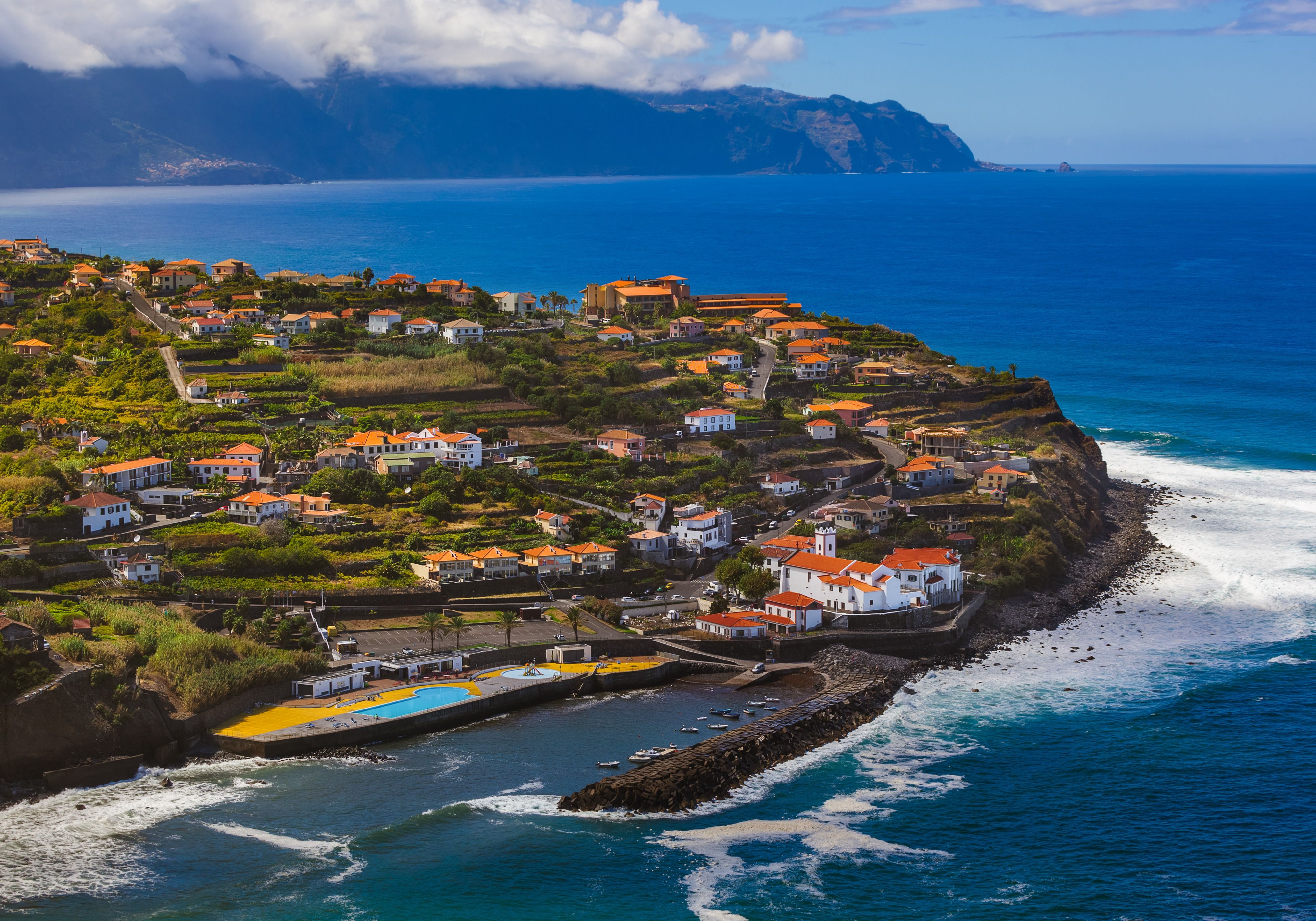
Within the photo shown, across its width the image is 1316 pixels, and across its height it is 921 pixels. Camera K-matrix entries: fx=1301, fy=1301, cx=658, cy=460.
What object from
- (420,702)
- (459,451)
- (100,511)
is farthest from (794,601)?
(100,511)

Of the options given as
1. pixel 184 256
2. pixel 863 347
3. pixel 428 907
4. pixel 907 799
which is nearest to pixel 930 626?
pixel 907 799

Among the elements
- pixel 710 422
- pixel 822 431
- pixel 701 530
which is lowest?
pixel 701 530

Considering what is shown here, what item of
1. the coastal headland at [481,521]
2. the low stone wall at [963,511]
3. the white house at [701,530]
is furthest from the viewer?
the low stone wall at [963,511]

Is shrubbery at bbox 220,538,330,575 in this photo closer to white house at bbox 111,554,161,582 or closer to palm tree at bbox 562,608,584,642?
white house at bbox 111,554,161,582

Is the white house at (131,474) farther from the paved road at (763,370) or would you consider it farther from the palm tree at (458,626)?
the paved road at (763,370)

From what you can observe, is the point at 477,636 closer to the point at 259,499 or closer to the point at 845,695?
the point at 259,499

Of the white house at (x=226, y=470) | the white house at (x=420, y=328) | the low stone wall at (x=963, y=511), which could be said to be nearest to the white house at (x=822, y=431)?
the low stone wall at (x=963, y=511)
